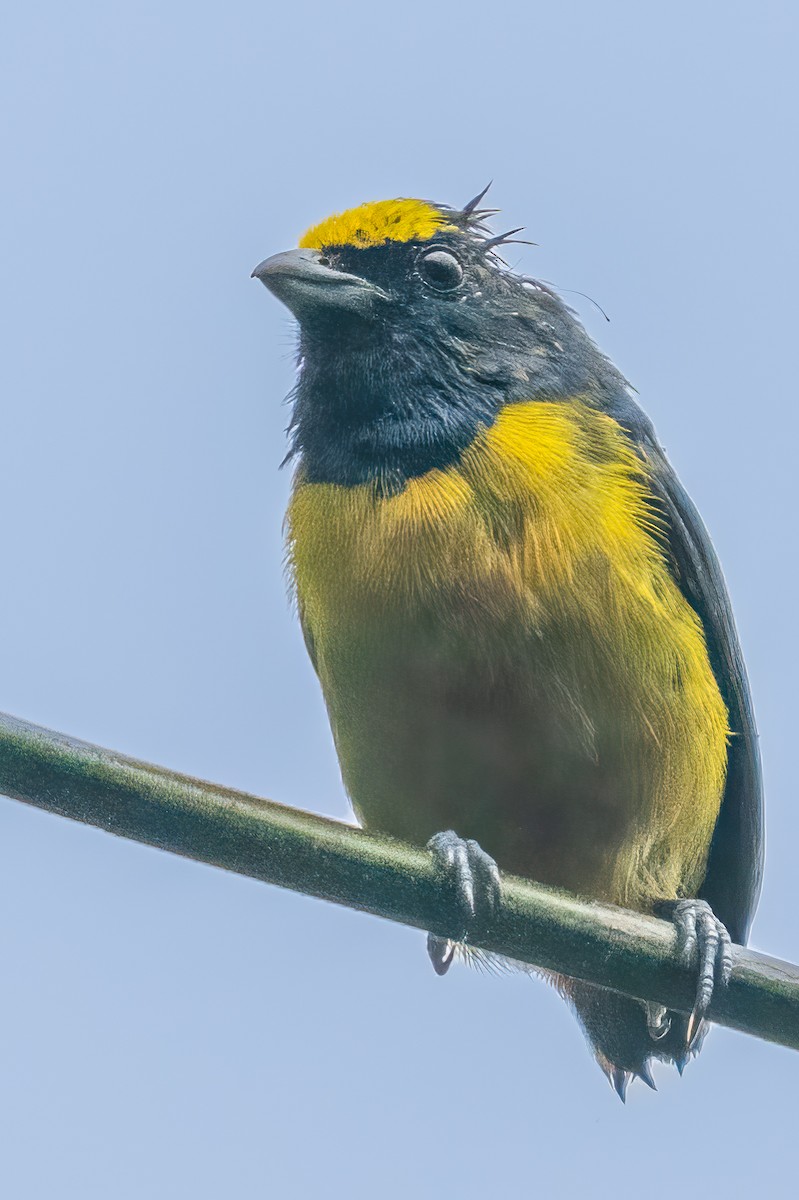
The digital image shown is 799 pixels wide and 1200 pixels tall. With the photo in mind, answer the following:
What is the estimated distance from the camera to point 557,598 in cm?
457

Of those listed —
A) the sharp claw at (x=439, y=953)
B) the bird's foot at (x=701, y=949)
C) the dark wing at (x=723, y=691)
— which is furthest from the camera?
the sharp claw at (x=439, y=953)

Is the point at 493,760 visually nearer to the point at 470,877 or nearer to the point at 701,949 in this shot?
the point at 701,949

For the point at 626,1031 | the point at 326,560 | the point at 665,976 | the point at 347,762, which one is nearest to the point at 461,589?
the point at 326,560

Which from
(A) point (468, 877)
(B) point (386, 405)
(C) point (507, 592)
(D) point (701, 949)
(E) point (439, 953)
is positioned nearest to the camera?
(A) point (468, 877)

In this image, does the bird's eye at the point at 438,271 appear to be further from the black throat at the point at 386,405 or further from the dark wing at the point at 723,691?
the dark wing at the point at 723,691

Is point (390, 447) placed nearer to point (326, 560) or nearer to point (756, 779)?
point (326, 560)

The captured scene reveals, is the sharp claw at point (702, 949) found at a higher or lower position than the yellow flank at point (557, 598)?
lower

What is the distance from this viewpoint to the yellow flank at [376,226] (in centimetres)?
516

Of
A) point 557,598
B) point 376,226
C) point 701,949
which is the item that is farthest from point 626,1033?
point 376,226

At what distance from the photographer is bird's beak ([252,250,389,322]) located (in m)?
5.02

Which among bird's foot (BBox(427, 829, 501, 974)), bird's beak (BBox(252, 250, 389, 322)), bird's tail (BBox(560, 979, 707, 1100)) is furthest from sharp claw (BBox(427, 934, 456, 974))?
bird's beak (BBox(252, 250, 389, 322))

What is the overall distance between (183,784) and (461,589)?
5.25ft

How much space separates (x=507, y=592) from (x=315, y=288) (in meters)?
1.32

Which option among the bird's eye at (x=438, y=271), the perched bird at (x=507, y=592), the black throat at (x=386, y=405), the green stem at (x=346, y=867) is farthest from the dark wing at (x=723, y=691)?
the green stem at (x=346, y=867)
